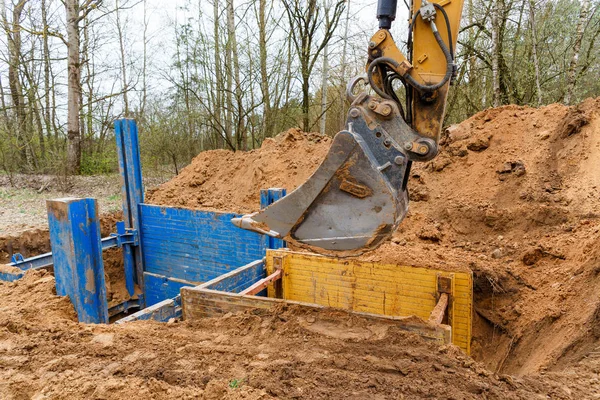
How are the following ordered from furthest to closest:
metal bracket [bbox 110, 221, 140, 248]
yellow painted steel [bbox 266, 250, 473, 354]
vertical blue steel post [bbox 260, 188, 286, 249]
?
metal bracket [bbox 110, 221, 140, 248], vertical blue steel post [bbox 260, 188, 286, 249], yellow painted steel [bbox 266, 250, 473, 354]

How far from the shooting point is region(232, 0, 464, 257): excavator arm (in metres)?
2.54

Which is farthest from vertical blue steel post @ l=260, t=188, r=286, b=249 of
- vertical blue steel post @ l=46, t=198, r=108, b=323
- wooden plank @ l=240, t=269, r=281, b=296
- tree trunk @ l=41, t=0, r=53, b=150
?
tree trunk @ l=41, t=0, r=53, b=150

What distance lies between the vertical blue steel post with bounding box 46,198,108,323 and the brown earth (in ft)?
0.53

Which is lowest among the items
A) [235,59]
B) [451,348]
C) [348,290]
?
[348,290]

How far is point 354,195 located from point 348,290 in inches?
81.7

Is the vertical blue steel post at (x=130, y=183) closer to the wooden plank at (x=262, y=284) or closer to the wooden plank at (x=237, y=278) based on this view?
the wooden plank at (x=237, y=278)

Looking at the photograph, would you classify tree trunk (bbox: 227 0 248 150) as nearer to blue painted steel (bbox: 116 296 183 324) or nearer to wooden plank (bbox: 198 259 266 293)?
wooden plank (bbox: 198 259 266 293)

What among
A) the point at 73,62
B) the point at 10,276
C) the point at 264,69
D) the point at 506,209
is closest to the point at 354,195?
the point at 10,276

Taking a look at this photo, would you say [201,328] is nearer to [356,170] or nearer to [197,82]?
[356,170]

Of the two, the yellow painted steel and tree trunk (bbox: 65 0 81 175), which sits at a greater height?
tree trunk (bbox: 65 0 81 175)

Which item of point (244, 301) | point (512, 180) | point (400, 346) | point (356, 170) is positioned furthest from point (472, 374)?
point (512, 180)

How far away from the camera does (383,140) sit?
2.60 metres

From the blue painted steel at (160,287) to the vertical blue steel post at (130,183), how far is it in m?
0.18

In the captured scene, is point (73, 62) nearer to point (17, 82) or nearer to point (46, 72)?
point (17, 82)
